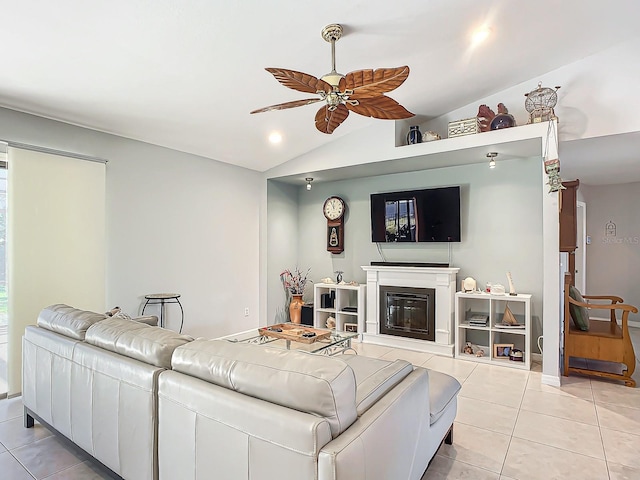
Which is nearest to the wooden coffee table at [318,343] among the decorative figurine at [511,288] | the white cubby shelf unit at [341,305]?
the white cubby shelf unit at [341,305]

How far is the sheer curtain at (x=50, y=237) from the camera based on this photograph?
10.5 ft

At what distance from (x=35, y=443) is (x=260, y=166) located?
13.0ft

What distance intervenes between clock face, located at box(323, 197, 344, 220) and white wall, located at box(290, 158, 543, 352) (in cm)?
13

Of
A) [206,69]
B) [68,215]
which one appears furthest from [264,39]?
[68,215]

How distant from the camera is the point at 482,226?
15.5 ft

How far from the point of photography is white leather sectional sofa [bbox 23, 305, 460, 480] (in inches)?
49.4

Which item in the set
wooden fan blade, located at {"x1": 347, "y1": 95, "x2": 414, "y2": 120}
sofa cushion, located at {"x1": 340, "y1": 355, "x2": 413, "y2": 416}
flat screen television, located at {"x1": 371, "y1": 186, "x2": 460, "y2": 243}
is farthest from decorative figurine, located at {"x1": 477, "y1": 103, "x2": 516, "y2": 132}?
sofa cushion, located at {"x1": 340, "y1": 355, "x2": 413, "y2": 416}

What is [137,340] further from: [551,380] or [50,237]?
[551,380]

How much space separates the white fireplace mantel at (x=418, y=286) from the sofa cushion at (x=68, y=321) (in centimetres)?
345

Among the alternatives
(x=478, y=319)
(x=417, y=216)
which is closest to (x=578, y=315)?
(x=478, y=319)

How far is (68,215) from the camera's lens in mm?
3496

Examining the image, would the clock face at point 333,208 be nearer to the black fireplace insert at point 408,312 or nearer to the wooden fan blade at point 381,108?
the black fireplace insert at point 408,312

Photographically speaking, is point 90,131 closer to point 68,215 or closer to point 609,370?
point 68,215

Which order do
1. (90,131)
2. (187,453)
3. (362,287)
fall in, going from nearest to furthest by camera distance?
(187,453) → (90,131) → (362,287)
